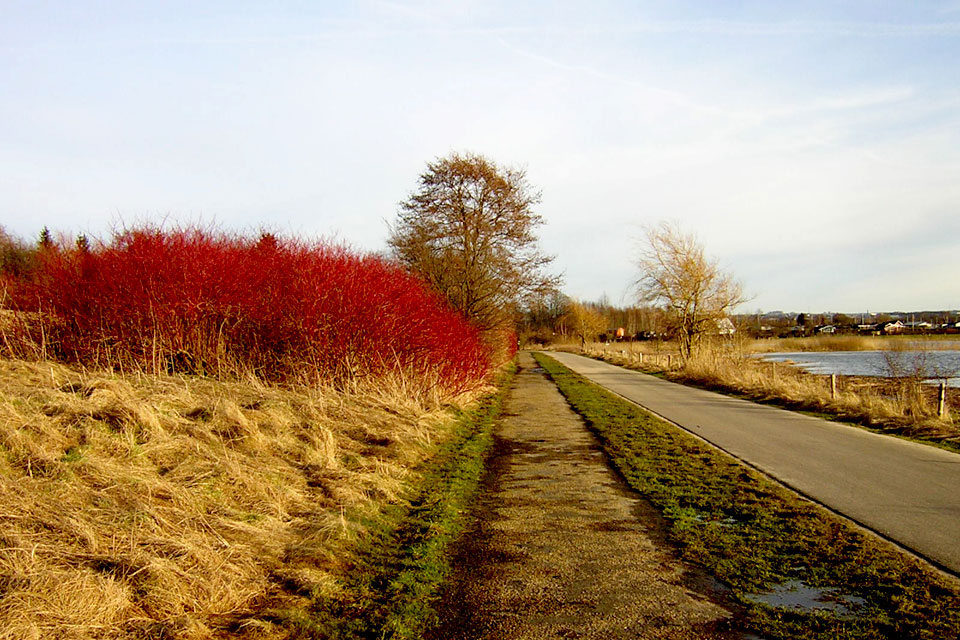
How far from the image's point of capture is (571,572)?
5215mm

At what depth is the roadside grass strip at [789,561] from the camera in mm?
4203

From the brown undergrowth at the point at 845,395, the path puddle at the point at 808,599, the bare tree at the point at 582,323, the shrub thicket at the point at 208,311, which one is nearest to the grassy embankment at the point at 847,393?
the brown undergrowth at the point at 845,395

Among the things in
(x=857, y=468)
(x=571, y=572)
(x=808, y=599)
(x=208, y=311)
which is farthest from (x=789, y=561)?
(x=208, y=311)

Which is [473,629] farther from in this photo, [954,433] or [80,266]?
[80,266]

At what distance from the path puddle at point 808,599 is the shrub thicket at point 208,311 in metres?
9.57

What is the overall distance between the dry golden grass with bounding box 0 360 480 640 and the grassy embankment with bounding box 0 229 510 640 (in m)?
0.02

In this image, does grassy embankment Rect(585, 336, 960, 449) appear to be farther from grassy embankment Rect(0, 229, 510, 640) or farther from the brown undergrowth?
grassy embankment Rect(0, 229, 510, 640)

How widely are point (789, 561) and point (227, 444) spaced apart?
614 cm

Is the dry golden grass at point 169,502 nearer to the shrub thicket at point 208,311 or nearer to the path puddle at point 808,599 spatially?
the shrub thicket at point 208,311

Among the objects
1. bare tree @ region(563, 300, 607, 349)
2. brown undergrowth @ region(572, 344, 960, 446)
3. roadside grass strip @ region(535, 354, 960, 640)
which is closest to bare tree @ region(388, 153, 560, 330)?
brown undergrowth @ region(572, 344, 960, 446)

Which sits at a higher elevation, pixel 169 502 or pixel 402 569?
pixel 169 502

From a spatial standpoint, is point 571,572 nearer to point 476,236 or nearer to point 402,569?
point 402,569

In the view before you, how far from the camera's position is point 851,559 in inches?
211

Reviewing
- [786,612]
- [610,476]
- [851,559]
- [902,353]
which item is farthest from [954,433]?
[786,612]
